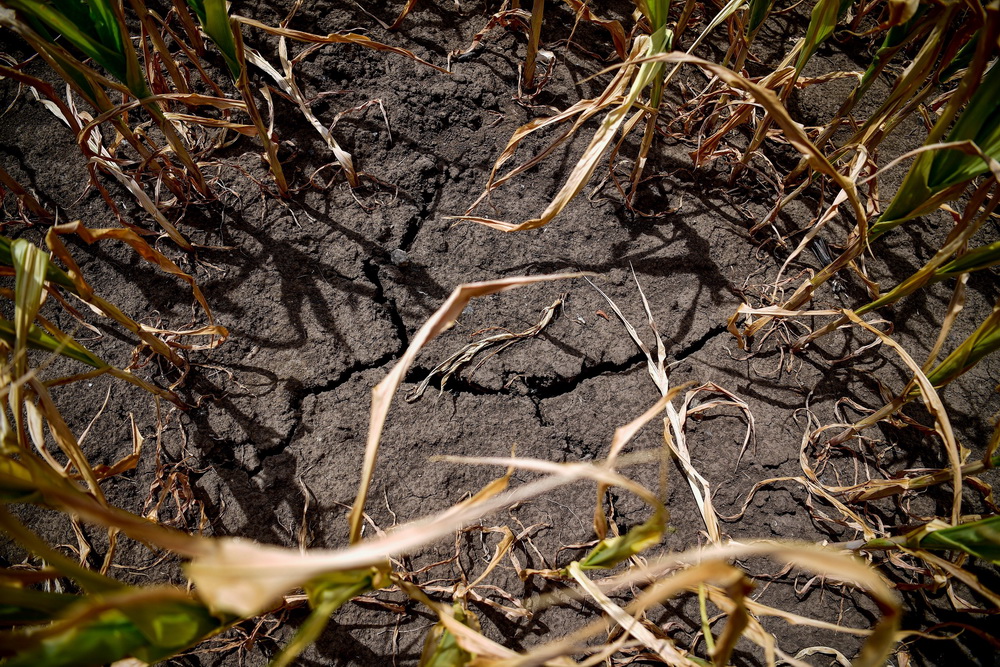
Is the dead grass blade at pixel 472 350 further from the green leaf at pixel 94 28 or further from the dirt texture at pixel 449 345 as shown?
the green leaf at pixel 94 28

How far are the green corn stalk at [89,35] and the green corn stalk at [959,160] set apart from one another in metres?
1.17

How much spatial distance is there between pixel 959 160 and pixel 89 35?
127 centimetres

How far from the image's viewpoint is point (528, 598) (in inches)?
37.0

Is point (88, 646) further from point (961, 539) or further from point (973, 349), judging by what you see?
point (973, 349)

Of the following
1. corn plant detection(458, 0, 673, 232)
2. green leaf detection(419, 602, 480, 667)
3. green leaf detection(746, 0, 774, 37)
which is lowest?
green leaf detection(419, 602, 480, 667)

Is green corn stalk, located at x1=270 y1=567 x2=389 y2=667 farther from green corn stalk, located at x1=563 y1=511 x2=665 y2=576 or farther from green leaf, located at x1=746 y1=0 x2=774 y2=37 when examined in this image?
green leaf, located at x1=746 y1=0 x2=774 y2=37

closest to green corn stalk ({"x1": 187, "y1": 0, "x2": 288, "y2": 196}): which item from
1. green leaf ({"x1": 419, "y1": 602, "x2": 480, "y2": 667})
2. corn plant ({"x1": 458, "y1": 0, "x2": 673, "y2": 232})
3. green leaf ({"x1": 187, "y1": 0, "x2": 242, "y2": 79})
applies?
green leaf ({"x1": 187, "y1": 0, "x2": 242, "y2": 79})

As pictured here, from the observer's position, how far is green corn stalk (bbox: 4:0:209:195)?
2.52 ft

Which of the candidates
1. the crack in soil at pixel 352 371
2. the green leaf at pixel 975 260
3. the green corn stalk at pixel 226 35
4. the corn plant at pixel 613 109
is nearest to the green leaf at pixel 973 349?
the green leaf at pixel 975 260

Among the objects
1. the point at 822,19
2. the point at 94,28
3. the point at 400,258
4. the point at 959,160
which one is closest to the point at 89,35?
the point at 94,28

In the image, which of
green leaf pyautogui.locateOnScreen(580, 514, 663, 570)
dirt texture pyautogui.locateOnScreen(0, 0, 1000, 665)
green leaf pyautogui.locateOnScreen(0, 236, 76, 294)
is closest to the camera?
green leaf pyautogui.locateOnScreen(580, 514, 663, 570)

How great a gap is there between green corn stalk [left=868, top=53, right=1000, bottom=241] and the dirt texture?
384mm

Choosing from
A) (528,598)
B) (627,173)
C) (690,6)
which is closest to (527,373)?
(528,598)

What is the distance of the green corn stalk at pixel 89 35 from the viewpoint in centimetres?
77
